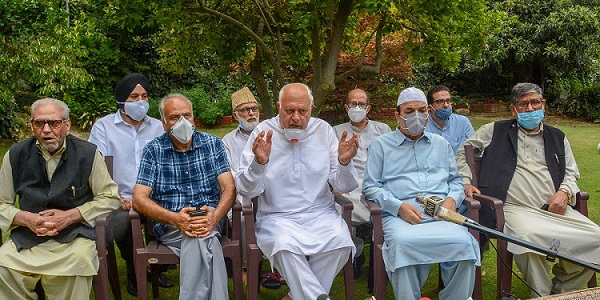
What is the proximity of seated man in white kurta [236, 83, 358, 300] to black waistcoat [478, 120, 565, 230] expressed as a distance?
1.11 m

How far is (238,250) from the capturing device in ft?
12.4

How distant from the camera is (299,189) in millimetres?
4098

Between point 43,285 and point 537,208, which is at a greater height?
point 537,208

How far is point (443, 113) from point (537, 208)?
144 cm

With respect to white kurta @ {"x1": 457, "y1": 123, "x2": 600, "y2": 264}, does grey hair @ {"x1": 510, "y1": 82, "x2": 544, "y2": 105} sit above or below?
above

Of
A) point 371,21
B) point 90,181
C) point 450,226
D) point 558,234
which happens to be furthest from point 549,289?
point 371,21

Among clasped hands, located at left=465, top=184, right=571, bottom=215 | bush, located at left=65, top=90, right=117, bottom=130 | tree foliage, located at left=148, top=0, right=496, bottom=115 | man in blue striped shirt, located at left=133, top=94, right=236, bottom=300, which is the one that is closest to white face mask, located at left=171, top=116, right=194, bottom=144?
man in blue striped shirt, located at left=133, top=94, right=236, bottom=300

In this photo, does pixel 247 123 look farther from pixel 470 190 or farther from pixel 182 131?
pixel 470 190

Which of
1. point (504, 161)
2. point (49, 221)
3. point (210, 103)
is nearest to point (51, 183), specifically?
point (49, 221)

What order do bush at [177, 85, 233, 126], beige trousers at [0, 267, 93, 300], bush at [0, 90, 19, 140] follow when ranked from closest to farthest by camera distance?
beige trousers at [0, 267, 93, 300] → bush at [0, 90, 19, 140] → bush at [177, 85, 233, 126]

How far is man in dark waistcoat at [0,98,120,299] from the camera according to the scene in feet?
11.3

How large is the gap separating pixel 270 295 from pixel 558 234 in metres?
2.20

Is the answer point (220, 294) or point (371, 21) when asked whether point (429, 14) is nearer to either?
point (371, 21)

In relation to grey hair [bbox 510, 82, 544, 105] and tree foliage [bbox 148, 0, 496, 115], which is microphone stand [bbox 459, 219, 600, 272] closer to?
grey hair [bbox 510, 82, 544, 105]
